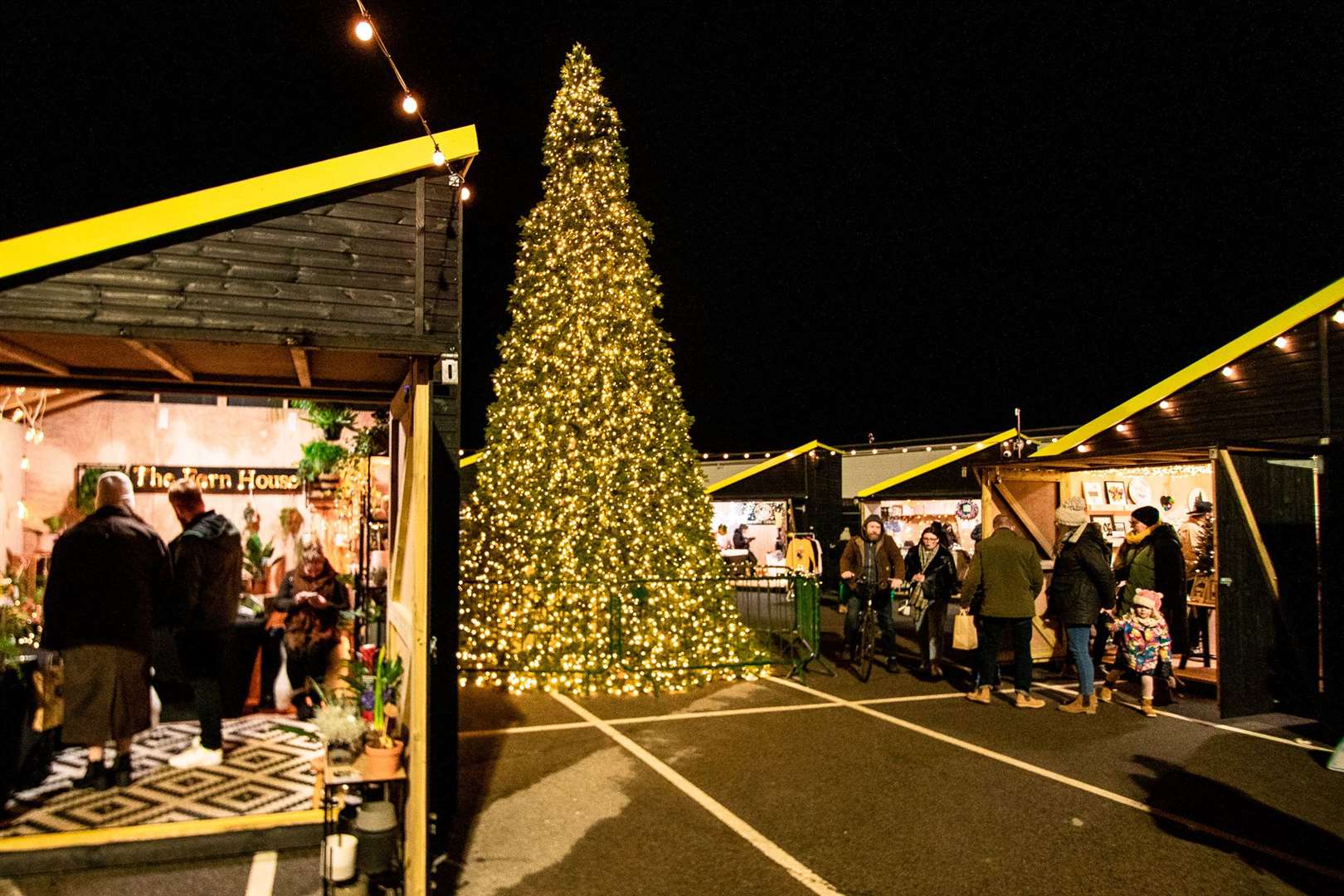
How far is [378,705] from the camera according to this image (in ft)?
15.9

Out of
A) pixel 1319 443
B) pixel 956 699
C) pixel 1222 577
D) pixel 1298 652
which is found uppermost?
pixel 1319 443

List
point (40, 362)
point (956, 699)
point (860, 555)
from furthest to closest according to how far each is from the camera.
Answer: point (860, 555) → point (956, 699) → point (40, 362)

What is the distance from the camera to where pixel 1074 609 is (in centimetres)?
869

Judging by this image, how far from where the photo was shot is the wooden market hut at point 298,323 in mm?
4523

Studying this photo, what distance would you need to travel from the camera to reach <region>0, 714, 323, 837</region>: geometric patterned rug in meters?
5.40

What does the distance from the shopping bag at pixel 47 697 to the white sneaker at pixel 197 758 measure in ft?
2.98

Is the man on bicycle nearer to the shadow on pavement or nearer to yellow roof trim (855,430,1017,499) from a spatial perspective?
the shadow on pavement

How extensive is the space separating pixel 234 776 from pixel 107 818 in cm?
100

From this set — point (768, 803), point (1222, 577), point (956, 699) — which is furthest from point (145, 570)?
point (1222, 577)

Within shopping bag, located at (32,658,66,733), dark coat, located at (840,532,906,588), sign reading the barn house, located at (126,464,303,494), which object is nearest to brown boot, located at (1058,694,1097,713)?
dark coat, located at (840,532,906,588)

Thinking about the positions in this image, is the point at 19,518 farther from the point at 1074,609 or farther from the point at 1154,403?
the point at 1154,403

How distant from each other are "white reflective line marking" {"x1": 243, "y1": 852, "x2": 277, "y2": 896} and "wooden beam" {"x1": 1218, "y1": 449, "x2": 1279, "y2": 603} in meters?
9.68

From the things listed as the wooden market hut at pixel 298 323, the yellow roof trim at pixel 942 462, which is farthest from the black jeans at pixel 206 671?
the yellow roof trim at pixel 942 462

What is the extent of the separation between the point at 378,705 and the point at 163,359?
8.58 feet
